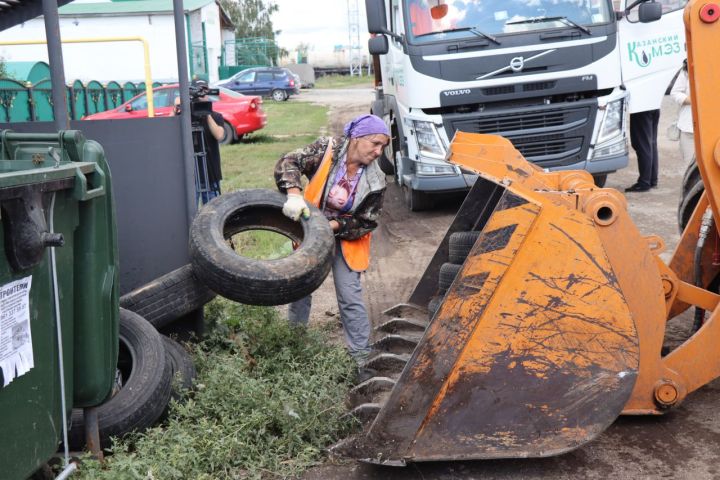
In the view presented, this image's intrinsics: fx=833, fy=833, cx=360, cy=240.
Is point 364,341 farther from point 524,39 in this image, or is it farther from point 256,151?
point 256,151

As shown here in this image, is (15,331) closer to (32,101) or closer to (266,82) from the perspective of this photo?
(32,101)

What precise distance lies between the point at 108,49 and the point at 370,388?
91.6ft

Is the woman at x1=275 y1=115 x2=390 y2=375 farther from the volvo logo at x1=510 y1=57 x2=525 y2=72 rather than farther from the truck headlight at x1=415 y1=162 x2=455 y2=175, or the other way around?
the truck headlight at x1=415 y1=162 x2=455 y2=175

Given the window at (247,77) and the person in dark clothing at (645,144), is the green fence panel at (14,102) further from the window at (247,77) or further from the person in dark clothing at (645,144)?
the window at (247,77)

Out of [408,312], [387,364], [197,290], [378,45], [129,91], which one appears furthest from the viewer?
[129,91]

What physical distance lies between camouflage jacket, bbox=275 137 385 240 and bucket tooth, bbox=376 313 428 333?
2.36 feet

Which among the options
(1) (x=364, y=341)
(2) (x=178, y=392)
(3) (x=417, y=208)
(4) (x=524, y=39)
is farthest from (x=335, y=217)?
(3) (x=417, y=208)

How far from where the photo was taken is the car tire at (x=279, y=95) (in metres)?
40.7

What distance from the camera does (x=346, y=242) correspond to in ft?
16.7

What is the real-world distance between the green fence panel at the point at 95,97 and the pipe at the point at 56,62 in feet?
43.9

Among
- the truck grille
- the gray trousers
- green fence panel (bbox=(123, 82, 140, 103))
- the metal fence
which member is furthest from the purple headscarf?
green fence panel (bbox=(123, 82, 140, 103))

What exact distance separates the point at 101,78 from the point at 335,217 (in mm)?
26424

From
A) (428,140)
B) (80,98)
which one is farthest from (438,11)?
(80,98)

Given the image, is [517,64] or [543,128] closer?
[517,64]
